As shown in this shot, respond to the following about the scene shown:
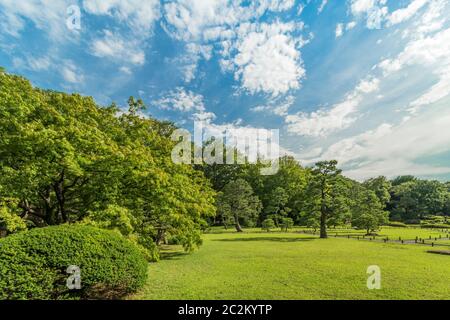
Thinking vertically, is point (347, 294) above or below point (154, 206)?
below

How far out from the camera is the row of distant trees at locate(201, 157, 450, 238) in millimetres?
25172

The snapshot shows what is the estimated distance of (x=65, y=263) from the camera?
18.7 feet

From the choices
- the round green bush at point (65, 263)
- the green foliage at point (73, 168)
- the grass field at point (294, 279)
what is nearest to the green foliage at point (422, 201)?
the grass field at point (294, 279)

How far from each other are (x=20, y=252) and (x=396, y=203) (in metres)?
73.4

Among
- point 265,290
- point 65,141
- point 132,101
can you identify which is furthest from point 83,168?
point 265,290

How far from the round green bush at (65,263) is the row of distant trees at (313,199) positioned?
71.2ft

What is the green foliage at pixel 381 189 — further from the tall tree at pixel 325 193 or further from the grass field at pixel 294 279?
the grass field at pixel 294 279

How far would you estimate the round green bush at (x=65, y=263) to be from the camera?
5.29 meters

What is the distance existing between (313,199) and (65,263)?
23.6 metres

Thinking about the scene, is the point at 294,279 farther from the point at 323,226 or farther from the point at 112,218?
the point at 323,226

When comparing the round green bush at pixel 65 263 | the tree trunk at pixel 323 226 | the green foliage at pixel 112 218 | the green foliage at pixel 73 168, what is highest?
the green foliage at pixel 73 168

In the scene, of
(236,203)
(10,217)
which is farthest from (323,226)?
(10,217)
